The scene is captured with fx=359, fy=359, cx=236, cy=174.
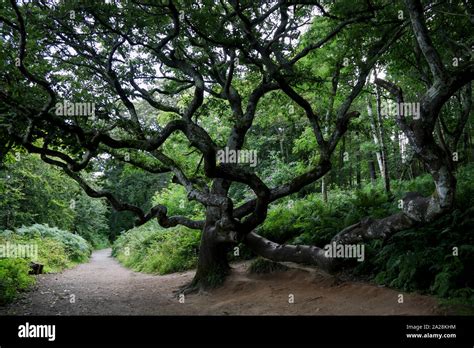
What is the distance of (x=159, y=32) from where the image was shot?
1030 cm

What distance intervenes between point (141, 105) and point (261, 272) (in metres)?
32.6

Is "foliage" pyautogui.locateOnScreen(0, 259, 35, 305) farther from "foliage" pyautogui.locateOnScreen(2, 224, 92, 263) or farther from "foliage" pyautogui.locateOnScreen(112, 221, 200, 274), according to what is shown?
"foliage" pyautogui.locateOnScreen(2, 224, 92, 263)

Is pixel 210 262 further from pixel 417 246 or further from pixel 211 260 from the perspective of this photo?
pixel 417 246

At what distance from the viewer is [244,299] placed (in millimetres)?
9188

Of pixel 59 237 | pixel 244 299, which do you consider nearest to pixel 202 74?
pixel 244 299

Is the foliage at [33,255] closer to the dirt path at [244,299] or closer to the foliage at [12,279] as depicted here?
the foliage at [12,279]

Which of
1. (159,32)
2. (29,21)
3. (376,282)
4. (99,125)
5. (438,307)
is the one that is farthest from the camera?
(99,125)

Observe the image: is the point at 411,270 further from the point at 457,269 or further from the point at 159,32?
the point at 159,32

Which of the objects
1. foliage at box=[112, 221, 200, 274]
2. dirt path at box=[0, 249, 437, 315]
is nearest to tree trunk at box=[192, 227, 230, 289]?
dirt path at box=[0, 249, 437, 315]

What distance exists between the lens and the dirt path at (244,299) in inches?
282

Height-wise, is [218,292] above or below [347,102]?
below

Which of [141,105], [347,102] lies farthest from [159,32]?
[141,105]

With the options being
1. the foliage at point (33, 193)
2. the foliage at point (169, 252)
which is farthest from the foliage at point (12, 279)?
the foliage at point (169, 252)

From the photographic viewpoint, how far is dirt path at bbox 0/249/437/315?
717 cm
